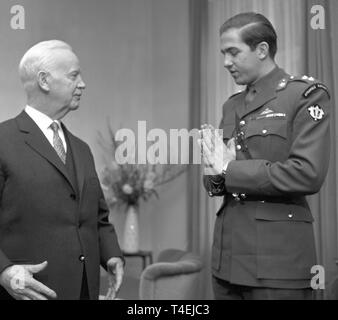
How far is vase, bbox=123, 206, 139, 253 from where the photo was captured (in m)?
3.08

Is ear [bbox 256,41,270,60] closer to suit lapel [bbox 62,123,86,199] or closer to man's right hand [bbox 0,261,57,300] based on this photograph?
suit lapel [bbox 62,123,86,199]

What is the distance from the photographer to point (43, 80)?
53.9 inches

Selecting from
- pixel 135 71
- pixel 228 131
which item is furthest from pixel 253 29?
pixel 135 71

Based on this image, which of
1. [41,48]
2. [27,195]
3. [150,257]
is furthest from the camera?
[150,257]

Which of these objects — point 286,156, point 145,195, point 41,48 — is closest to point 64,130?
point 41,48

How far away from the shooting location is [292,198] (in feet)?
4.29

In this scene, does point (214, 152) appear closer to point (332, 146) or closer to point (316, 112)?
point (316, 112)

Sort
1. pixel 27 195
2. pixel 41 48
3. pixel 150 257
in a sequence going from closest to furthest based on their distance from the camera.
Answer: pixel 27 195, pixel 41 48, pixel 150 257

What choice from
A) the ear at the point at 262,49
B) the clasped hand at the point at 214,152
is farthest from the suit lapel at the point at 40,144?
the ear at the point at 262,49

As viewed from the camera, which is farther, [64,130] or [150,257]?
[150,257]

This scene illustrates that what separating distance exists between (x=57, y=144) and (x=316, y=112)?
0.66 m

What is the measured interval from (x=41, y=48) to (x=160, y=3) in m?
1.96

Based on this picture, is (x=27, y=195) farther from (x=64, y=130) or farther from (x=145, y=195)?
(x=145, y=195)

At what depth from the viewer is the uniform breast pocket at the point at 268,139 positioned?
1284mm
